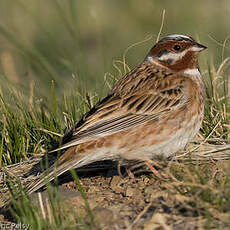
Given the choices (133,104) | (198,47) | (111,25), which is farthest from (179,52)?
(111,25)

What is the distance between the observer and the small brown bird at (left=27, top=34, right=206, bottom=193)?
616 centimetres

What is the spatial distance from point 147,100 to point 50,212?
1.87 m

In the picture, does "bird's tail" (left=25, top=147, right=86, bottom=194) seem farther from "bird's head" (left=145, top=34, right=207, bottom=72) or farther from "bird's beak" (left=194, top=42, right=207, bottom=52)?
"bird's beak" (left=194, top=42, right=207, bottom=52)

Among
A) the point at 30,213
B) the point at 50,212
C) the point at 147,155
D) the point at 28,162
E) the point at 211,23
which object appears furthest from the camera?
the point at 211,23

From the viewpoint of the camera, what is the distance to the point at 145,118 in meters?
6.41

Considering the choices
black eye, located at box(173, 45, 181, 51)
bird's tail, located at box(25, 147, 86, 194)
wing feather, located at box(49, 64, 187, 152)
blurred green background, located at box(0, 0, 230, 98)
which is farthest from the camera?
blurred green background, located at box(0, 0, 230, 98)

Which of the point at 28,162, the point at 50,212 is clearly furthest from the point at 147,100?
the point at 50,212

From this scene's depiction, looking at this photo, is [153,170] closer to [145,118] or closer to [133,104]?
[145,118]

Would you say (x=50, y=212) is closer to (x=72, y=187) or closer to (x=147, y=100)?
(x=72, y=187)

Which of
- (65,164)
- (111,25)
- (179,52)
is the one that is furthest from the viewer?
(111,25)

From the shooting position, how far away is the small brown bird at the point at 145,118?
6164mm

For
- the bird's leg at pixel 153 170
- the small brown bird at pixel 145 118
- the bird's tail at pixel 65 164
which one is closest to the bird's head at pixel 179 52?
the small brown bird at pixel 145 118

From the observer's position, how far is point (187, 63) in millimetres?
6840

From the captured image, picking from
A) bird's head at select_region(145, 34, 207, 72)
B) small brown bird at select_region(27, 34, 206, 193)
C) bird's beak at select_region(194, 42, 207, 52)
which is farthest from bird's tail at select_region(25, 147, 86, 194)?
bird's beak at select_region(194, 42, 207, 52)
